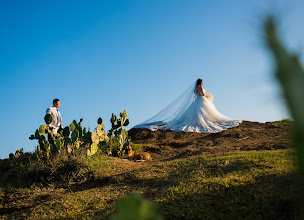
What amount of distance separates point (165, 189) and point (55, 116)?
4297 mm

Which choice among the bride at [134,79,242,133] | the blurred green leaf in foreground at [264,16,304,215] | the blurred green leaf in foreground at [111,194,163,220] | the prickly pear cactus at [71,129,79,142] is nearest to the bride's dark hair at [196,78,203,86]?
the bride at [134,79,242,133]

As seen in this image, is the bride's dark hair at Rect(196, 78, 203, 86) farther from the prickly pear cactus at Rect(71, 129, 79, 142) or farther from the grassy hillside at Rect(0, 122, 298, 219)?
the prickly pear cactus at Rect(71, 129, 79, 142)

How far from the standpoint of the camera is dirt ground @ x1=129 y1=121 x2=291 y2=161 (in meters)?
6.65

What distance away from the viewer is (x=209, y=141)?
28.7ft

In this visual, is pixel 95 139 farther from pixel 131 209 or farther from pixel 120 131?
pixel 131 209

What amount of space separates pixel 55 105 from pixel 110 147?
1832 millimetres

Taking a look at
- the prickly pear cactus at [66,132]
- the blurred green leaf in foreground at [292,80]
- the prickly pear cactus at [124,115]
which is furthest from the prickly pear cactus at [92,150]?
the blurred green leaf in foreground at [292,80]

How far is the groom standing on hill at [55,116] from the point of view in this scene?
21.7 feet

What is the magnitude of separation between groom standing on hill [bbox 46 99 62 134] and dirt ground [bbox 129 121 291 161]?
2.86 m

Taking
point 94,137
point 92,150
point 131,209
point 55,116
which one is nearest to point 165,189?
point 92,150

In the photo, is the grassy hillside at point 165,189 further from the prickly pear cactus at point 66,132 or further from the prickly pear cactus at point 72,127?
the prickly pear cactus at point 72,127

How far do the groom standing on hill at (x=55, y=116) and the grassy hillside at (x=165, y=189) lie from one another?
133 centimetres

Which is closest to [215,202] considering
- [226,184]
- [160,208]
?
[226,184]

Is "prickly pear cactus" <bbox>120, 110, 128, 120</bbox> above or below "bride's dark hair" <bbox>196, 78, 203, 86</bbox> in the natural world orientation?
below
